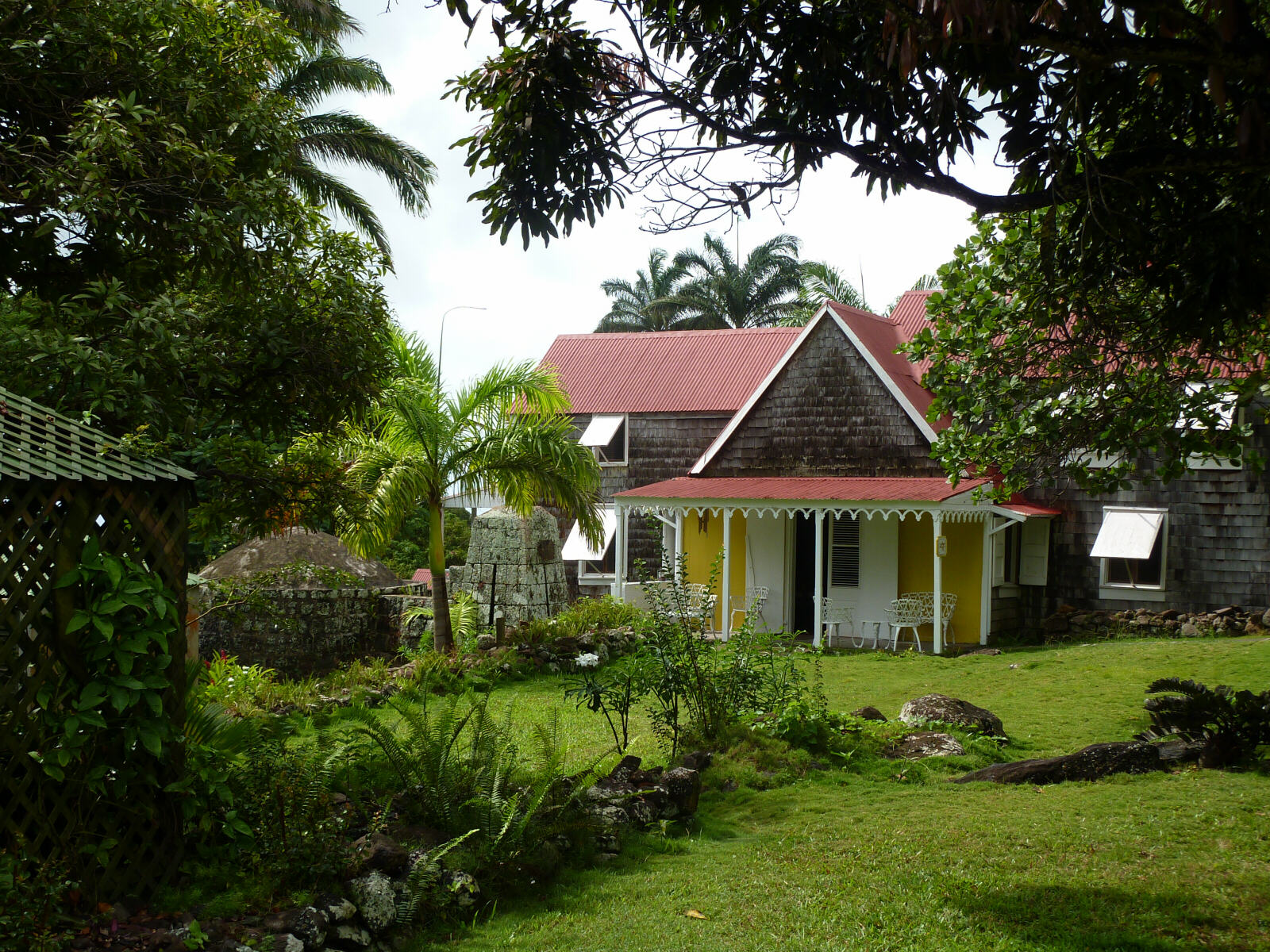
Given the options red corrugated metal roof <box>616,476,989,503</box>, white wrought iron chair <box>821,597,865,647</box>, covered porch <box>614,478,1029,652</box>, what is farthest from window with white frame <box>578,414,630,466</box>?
white wrought iron chair <box>821,597,865,647</box>

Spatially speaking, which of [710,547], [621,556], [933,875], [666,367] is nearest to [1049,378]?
[933,875]

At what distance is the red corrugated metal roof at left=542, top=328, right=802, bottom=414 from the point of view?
25.5 m

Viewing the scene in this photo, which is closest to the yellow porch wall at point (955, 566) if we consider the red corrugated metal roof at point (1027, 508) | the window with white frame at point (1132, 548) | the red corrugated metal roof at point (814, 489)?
the red corrugated metal roof at point (1027, 508)

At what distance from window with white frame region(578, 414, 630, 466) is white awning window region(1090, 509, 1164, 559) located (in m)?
10.9

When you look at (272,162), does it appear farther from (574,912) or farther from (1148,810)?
(1148,810)

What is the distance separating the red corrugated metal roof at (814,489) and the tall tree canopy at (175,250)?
35.0 feet

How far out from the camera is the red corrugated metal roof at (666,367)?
2552cm

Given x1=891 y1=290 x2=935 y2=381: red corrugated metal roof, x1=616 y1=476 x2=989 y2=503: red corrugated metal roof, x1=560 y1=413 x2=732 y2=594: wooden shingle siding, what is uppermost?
x1=891 y1=290 x2=935 y2=381: red corrugated metal roof

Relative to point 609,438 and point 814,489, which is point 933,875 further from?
point 609,438

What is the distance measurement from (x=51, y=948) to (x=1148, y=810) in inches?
252

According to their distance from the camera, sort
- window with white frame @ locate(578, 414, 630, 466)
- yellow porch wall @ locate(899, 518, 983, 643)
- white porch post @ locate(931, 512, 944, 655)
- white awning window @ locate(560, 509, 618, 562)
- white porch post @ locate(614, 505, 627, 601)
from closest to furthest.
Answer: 1. white porch post @ locate(931, 512, 944, 655)
2. yellow porch wall @ locate(899, 518, 983, 643)
3. white porch post @ locate(614, 505, 627, 601)
4. white awning window @ locate(560, 509, 618, 562)
5. window with white frame @ locate(578, 414, 630, 466)

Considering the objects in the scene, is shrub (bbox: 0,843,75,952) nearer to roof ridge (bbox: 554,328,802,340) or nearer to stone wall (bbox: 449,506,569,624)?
stone wall (bbox: 449,506,569,624)

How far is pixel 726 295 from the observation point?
1796 inches

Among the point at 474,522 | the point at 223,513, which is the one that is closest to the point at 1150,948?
the point at 223,513
